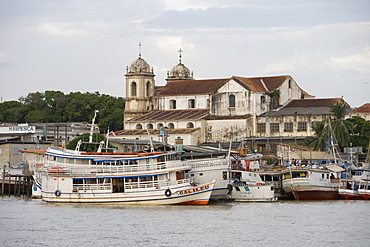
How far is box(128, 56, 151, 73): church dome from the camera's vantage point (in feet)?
376

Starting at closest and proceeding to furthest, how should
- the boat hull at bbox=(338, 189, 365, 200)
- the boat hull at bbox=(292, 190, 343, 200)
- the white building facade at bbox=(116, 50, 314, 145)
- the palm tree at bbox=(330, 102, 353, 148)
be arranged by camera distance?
1. the boat hull at bbox=(338, 189, 365, 200)
2. the boat hull at bbox=(292, 190, 343, 200)
3. the palm tree at bbox=(330, 102, 353, 148)
4. the white building facade at bbox=(116, 50, 314, 145)

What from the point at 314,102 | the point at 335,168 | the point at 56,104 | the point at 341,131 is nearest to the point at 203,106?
the point at 314,102

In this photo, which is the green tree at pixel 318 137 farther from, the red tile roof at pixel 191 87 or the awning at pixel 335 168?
the awning at pixel 335 168

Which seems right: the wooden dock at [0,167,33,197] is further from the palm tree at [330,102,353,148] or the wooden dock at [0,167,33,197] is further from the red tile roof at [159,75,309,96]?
the red tile roof at [159,75,309,96]

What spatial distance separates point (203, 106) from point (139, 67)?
12.6 metres

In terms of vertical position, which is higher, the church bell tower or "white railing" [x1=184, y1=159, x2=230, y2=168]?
the church bell tower

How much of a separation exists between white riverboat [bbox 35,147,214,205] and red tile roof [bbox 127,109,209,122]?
45874 mm

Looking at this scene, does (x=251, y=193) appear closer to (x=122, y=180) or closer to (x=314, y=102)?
(x=122, y=180)

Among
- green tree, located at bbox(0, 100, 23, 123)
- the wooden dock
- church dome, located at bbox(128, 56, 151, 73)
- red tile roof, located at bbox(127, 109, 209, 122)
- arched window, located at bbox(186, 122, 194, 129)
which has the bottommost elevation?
the wooden dock

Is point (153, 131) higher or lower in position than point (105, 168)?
higher

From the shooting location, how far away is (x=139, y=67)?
376ft

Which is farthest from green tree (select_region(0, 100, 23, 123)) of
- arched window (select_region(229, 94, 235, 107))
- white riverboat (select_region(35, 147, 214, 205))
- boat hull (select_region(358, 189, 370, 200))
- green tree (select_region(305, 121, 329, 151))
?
boat hull (select_region(358, 189, 370, 200))

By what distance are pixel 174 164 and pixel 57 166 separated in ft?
27.1

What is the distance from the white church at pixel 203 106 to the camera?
99.2 meters
